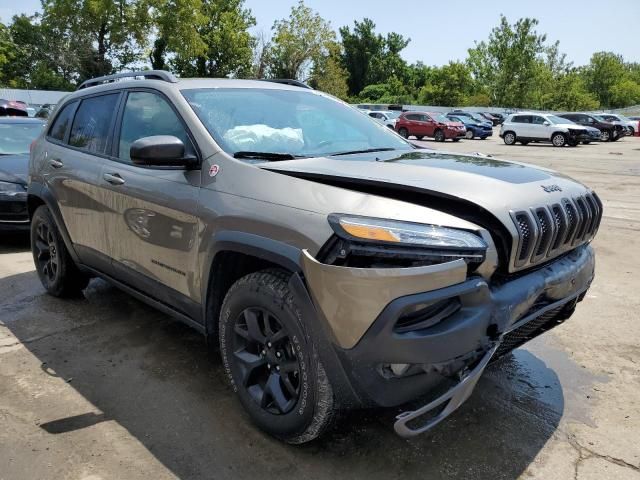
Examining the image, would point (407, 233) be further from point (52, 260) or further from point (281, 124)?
point (52, 260)

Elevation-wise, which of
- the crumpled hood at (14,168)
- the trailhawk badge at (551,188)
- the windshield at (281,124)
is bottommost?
the crumpled hood at (14,168)

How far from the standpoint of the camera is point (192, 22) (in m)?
42.4

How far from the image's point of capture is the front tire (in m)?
2.40

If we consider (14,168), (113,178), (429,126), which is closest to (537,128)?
(429,126)

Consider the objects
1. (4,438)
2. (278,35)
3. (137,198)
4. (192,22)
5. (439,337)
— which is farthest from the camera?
(278,35)

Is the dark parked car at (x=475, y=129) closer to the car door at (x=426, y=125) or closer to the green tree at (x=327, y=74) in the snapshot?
the car door at (x=426, y=125)

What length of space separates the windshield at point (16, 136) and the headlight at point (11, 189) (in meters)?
1.10

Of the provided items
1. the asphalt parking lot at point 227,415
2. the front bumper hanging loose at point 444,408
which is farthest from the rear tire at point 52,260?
the front bumper hanging loose at point 444,408

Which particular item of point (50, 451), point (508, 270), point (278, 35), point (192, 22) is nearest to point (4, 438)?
point (50, 451)

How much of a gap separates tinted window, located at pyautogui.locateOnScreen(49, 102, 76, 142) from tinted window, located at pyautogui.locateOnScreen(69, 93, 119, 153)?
0.16m

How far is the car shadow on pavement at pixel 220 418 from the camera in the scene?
8.48 feet

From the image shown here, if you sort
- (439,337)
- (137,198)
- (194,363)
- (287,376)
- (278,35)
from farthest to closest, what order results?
(278,35) < (194,363) < (137,198) < (287,376) < (439,337)

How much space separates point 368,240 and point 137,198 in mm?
1804

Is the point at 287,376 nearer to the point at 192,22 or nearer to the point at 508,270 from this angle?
the point at 508,270
